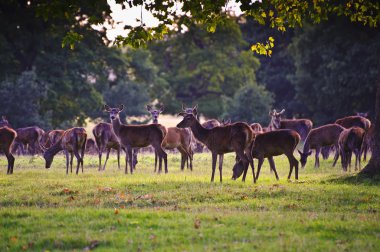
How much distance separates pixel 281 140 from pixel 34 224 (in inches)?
347

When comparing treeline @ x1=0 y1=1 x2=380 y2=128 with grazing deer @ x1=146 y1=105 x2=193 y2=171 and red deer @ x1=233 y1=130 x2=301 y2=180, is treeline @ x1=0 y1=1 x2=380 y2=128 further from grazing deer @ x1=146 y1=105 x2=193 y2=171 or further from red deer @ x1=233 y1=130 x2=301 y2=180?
red deer @ x1=233 y1=130 x2=301 y2=180

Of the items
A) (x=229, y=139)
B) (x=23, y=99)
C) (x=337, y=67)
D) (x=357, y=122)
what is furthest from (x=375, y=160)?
(x=23, y=99)

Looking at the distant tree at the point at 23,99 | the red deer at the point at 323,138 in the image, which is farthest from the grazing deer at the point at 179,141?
the distant tree at the point at 23,99

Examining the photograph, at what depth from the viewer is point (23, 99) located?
40438 millimetres

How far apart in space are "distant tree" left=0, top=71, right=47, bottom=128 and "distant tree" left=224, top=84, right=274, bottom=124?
1680 centimetres

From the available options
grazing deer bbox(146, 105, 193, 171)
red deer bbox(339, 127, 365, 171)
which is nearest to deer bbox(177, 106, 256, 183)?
red deer bbox(339, 127, 365, 171)

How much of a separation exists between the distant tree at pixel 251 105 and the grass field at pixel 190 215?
113 feet

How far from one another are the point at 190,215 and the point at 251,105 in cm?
4095

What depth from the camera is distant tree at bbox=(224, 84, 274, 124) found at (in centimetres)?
5206

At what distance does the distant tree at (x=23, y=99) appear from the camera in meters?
39.8

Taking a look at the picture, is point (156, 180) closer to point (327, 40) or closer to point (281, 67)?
point (327, 40)

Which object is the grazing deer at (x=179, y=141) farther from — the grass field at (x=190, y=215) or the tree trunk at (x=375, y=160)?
the tree trunk at (x=375, y=160)

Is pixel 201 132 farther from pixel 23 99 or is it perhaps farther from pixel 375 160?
pixel 23 99

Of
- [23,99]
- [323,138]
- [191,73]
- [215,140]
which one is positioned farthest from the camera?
[191,73]
